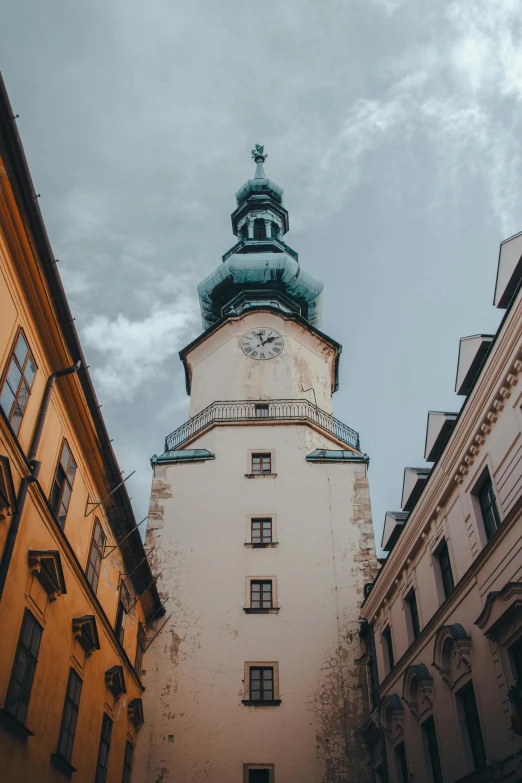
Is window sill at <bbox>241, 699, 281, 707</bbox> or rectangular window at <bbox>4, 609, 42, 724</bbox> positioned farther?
window sill at <bbox>241, 699, 281, 707</bbox>

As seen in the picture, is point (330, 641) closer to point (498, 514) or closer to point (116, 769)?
point (116, 769)

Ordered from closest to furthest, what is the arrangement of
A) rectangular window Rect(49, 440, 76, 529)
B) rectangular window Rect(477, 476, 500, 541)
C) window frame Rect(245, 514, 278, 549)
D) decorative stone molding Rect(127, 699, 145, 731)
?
rectangular window Rect(477, 476, 500, 541), rectangular window Rect(49, 440, 76, 529), decorative stone molding Rect(127, 699, 145, 731), window frame Rect(245, 514, 278, 549)

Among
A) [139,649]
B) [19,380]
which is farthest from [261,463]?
[19,380]

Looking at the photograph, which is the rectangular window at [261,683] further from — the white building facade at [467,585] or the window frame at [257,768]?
the white building facade at [467,585]

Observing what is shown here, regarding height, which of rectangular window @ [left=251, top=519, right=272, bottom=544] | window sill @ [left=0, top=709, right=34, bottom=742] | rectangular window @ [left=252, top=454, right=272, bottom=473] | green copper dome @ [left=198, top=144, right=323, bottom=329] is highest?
green copper dome @ [left=198, top=144, right=323, bottom=329]

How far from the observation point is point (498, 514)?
1178cm

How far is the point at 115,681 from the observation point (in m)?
16.5

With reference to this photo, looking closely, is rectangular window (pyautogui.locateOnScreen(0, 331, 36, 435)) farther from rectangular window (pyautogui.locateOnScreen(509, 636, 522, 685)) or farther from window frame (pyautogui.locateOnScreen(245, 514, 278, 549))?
window frame (pyautogui.locateOnScreen(245, 514, 278, 549))

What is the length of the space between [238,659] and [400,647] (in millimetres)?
6145

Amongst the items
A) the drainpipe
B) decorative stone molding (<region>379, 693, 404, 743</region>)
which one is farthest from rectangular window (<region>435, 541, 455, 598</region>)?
the drainpipe

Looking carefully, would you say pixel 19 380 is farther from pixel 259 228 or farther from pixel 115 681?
pixel 259 228

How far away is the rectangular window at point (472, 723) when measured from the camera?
11820 millimetres

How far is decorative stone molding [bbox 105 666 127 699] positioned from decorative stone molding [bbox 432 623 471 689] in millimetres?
7180

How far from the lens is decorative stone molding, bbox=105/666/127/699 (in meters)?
16.1
